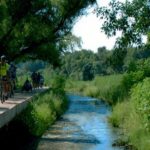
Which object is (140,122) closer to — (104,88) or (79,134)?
(79,134)

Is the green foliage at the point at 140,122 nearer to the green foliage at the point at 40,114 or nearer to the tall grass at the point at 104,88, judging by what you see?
the green foliage at the point at 40,114

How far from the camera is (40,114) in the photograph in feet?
95.5

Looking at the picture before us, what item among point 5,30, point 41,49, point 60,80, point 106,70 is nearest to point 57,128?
point 5,30

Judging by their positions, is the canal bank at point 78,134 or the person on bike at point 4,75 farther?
the person on bike at point 4,75

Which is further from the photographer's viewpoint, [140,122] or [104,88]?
[104,88]

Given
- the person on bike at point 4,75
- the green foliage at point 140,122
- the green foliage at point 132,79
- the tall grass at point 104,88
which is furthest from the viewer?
the tall grass at point 104,88

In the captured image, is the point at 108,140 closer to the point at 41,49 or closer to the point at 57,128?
the point at 57,128

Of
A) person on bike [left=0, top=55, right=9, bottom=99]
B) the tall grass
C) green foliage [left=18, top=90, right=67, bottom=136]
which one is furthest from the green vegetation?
the tall grass

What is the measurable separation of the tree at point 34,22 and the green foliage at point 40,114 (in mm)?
6552

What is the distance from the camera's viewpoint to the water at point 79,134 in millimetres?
24328

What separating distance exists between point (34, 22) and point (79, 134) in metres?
15.4

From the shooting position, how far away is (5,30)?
4103cm

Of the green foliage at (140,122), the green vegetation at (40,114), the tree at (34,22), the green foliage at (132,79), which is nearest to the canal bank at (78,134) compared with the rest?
the green vegetation at (40,114)

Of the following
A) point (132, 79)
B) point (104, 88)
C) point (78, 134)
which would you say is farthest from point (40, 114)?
point (104, 88)
